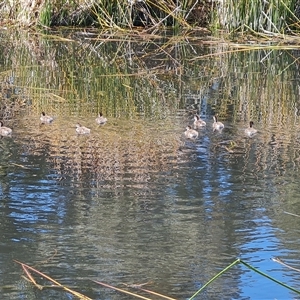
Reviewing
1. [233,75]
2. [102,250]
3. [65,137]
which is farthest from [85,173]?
[233,75]

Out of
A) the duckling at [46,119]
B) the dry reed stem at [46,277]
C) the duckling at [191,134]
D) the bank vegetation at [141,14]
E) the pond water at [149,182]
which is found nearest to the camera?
the dry reed stem at [46,277]

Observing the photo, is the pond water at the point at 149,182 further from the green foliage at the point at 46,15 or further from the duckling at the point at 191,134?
the green foliage at the point at 46,15

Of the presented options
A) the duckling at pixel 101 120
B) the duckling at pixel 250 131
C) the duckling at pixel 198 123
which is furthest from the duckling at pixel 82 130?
the duckling at pixel 250 131

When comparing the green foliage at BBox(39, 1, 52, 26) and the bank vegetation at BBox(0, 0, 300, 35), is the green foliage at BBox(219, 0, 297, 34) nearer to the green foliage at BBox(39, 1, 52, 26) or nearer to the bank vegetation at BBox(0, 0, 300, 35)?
the bank vegetation at BBox(0, 0, 300, 35)

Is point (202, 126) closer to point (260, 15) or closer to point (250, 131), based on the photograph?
point (250, 131)

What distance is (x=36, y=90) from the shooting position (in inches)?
527

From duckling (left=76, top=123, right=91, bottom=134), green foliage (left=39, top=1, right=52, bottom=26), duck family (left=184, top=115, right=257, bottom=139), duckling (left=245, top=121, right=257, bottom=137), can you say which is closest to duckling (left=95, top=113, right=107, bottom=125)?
duckling (left=76, top=123, right=91, bottom=134)

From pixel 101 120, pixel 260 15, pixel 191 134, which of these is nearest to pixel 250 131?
pixel 191 134

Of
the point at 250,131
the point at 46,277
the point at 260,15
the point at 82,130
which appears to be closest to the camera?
the point at 46,277

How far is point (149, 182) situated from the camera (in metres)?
8.67

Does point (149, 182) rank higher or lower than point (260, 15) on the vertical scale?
lower

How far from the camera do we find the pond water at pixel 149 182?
21.2 feet

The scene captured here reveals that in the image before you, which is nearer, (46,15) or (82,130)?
(82,130)

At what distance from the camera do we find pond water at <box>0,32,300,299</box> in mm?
6461
